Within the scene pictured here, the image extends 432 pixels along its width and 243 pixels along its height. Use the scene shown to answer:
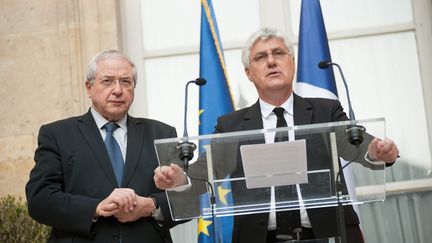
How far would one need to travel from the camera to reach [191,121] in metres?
5.80

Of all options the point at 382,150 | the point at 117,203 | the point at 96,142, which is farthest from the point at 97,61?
the point at 382,150

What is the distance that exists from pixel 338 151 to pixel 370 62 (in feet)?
10.1

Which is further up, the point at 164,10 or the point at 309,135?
the point at 164,10

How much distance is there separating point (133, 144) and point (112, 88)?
0.32 metres

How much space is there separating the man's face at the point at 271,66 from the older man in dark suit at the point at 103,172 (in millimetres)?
573

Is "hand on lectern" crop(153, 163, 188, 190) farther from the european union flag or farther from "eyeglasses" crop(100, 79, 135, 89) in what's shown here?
the european union flag

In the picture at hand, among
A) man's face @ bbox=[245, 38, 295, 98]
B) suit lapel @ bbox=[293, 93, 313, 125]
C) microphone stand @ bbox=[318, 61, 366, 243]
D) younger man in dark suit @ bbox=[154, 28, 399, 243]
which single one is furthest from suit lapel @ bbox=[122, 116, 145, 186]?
microphone stand @ bbox=[318, 61, 366, 243]

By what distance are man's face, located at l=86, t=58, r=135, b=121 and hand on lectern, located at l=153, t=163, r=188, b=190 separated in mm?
794

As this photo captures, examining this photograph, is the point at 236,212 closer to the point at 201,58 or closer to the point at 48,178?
the point at 48,178

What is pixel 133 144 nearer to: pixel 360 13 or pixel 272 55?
pixel 272 55

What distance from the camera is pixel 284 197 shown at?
9.81 feet

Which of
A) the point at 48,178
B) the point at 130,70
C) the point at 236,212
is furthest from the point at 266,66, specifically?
the point at 48,178

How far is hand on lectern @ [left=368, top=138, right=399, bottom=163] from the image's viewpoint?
113 inches

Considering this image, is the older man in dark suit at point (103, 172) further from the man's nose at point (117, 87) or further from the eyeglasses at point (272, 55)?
the eyeglasses at point (272, 55)
